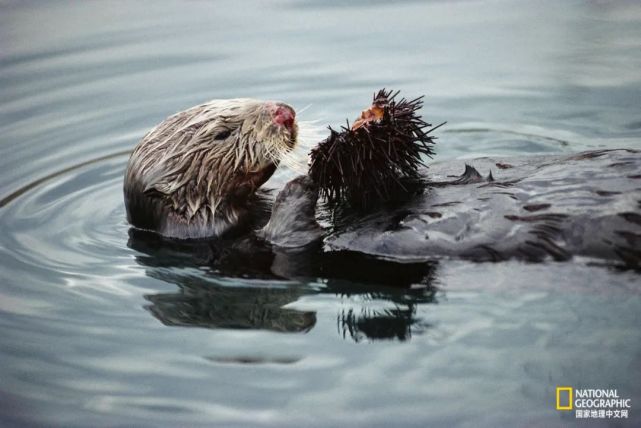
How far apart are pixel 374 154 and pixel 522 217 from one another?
31.9 inches

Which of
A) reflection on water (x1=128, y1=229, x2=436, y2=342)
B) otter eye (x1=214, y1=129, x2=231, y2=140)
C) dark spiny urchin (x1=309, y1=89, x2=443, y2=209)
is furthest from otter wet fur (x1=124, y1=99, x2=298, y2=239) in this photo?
dark spiny urchin (x1=309, y1=89, x2=443, y2=209)

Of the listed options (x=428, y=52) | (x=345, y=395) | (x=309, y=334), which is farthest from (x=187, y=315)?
(x=428, y=52)

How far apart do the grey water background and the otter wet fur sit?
0.27 meters

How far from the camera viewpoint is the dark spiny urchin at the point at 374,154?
432cm

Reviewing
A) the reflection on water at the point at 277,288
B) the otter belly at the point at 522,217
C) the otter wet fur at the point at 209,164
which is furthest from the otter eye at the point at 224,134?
the otter belly at the point at 522,217

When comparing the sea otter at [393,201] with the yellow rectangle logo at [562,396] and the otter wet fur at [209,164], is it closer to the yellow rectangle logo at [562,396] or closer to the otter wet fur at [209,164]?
the otter wet fur at [209,164]

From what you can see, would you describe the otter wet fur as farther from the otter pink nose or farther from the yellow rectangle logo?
the yellow rectangle logo

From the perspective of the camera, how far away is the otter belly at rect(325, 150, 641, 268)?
388 cm

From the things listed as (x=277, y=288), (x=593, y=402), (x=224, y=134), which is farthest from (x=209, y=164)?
(x=593, y=402)

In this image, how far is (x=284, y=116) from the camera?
15.9ft

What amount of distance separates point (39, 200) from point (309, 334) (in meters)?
2.98

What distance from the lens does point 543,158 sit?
4.74 meters

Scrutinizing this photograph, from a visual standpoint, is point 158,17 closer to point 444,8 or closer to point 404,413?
point 444,8

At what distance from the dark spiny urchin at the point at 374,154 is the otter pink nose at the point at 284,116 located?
378mm
